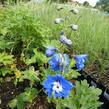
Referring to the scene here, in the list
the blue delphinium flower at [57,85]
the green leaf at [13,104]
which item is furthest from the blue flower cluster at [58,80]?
the green leaf at [13,104]

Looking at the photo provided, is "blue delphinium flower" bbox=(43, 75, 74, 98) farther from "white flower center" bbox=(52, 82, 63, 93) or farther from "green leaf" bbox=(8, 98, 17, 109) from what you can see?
"green leaf" bbox=(8, 98, 17, 109)

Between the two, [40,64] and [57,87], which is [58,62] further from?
[40,64]

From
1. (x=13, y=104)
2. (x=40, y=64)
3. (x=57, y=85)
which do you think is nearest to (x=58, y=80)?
(x=57, y=85)

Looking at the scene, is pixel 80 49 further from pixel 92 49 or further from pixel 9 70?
pixel 9 70

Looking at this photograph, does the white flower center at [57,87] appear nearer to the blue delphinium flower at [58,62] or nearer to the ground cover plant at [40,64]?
the ground cover plant at [40,64]

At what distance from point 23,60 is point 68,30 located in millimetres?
1077

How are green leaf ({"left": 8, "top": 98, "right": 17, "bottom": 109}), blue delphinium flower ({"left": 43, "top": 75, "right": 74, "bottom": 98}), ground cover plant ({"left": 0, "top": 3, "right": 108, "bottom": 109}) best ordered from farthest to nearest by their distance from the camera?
green leaf ({"left": 8, "top": 98, "right": 17, "bottom": 109}) → ground cover plant ({"left": 0, "top": 3, "right": 108, "bottom": 109}) → blue delphinium flower ({"left": 43, "top": 75, "right": 74, "bottom": 98})

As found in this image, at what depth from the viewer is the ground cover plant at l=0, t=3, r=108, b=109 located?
2.62 m

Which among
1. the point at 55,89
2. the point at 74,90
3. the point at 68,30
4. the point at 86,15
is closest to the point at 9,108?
the point at 74,90

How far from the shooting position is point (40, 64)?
350 cm

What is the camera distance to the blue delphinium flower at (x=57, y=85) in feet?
8.22

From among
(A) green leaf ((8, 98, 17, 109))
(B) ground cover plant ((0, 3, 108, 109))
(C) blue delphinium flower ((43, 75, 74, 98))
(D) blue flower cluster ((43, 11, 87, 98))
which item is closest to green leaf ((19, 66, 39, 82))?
(B) ground cover plant ((0, 3, 108, 109))

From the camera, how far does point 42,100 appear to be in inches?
127

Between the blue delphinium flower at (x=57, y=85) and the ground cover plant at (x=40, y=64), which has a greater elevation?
the blue delphinium flower at (x=57, y=85)
